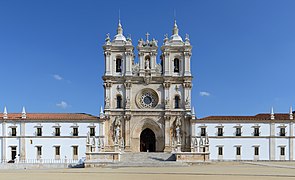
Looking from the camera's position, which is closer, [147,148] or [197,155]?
[197,155]

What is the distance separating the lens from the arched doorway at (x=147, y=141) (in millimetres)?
59750

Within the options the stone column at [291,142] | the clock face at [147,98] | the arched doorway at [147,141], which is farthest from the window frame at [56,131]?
the stone column at [291,142]

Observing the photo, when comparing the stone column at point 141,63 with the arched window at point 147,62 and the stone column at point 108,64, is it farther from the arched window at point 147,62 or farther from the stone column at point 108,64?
the stone column at point 108,64

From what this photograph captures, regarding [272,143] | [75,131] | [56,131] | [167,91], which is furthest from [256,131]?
[56,131]

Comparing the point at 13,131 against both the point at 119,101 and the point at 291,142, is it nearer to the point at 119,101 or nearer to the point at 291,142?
the point at 119,101

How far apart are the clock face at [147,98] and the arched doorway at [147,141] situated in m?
4.03

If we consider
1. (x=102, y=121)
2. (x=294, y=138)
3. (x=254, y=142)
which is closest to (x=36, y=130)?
(x=102, y=121)

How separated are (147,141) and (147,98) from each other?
6683mm

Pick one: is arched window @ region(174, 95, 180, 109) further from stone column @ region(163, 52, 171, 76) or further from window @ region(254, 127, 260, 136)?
window @ region(254, 127, 260, 136)

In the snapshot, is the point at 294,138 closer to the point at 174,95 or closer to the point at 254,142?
the point at 254,142

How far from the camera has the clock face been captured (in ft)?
195

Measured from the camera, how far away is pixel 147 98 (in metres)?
60.0

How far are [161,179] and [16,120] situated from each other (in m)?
40.5

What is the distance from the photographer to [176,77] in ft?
196
